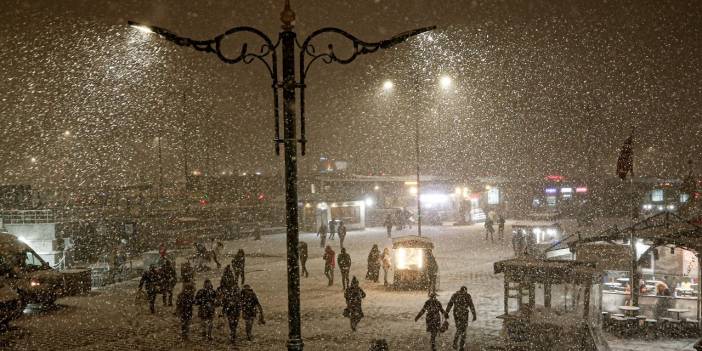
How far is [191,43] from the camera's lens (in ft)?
24.0

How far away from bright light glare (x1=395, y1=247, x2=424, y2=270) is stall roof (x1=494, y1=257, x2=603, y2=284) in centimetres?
623

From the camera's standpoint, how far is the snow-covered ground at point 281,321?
13.1 meters

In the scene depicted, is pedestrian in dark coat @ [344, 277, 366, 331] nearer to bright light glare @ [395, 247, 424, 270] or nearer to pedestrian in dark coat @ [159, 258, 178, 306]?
bright light glare @ [395, 247, 424, 270]

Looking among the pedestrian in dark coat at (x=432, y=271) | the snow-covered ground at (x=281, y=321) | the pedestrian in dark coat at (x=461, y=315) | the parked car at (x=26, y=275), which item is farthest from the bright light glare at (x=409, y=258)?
the parked car at (x=26, y=275)

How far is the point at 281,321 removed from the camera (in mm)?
15227

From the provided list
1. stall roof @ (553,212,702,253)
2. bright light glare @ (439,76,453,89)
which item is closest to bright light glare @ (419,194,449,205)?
bright light glare @ (439,76,453,89)

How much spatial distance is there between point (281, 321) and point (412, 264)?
20.5 ft

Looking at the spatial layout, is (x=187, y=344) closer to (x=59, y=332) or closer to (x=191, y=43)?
(x=59, y=332)

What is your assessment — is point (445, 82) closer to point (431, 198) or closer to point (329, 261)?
point (329, 261)

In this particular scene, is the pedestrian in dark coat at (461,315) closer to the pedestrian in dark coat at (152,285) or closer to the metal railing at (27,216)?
the pedestrian in dark coat at (152,285)

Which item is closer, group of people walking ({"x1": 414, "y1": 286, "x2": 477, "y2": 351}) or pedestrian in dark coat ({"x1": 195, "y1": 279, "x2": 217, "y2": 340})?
group of people walking ({"x1": 414, "y1": 286, "x2": 477, "y2": 351})

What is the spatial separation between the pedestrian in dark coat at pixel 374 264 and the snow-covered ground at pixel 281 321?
359 millimetres

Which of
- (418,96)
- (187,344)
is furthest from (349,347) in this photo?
(418,96)

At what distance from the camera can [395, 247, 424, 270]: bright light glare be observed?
65.6ft
